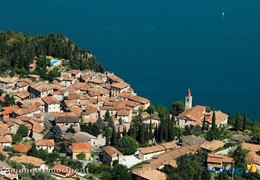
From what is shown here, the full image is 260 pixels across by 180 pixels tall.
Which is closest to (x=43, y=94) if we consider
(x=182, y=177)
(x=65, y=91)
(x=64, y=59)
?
(x=65, y=91)

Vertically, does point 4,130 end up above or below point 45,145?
above

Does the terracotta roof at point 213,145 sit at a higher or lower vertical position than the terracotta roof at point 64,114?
lower

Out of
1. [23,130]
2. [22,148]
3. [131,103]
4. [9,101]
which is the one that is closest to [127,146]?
[22,148]

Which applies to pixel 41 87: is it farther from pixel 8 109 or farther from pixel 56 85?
pixel 8 109

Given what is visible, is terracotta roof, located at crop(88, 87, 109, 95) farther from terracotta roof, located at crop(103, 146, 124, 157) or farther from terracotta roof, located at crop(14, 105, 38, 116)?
terracotta roof, located at crop(103, 146, 124, 157)

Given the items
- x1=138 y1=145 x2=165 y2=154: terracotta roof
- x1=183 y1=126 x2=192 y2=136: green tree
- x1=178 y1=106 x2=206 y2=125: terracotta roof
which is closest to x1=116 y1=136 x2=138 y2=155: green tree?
x1=138 y1=145 x2=165 y2=154: terracotta roof

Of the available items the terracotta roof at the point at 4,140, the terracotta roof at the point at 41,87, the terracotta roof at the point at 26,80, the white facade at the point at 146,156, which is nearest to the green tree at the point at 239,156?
the white facade at the point at 146,156

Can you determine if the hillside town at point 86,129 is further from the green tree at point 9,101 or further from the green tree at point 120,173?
the green tree at point 120,173
